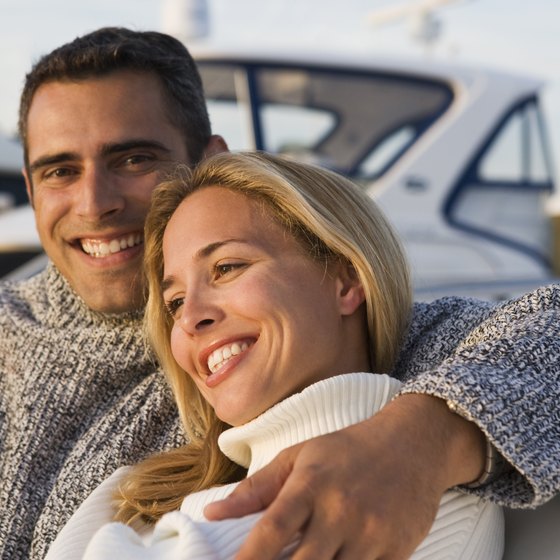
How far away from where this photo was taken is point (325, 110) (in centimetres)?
544

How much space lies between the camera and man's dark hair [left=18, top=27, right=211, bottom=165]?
2355mm

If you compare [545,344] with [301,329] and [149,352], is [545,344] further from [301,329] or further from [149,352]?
[149,352]

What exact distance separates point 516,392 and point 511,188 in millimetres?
4433

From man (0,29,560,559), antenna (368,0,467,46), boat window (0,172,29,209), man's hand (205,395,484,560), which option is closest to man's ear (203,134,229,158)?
man (0,29,560,559)

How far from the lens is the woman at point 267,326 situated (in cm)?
152

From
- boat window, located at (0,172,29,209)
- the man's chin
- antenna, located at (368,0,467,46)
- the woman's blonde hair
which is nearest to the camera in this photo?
the woman's blonde hair

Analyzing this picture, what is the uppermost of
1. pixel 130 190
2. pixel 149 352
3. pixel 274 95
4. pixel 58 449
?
pixel 130 190

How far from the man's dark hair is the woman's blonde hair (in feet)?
1.73

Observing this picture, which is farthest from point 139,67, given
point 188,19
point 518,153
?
point 518,153

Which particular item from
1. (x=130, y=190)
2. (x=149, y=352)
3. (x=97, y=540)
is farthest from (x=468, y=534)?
(x=130, y=190)

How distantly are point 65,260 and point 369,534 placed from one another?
1.41 meters

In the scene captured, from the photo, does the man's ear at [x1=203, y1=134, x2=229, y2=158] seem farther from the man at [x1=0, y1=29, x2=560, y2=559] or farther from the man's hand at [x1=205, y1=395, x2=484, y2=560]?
the man's hand at [x1=205, y1=395, x2=484, y2=560]

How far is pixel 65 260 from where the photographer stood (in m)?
2.39

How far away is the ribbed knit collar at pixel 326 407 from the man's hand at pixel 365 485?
14cm
